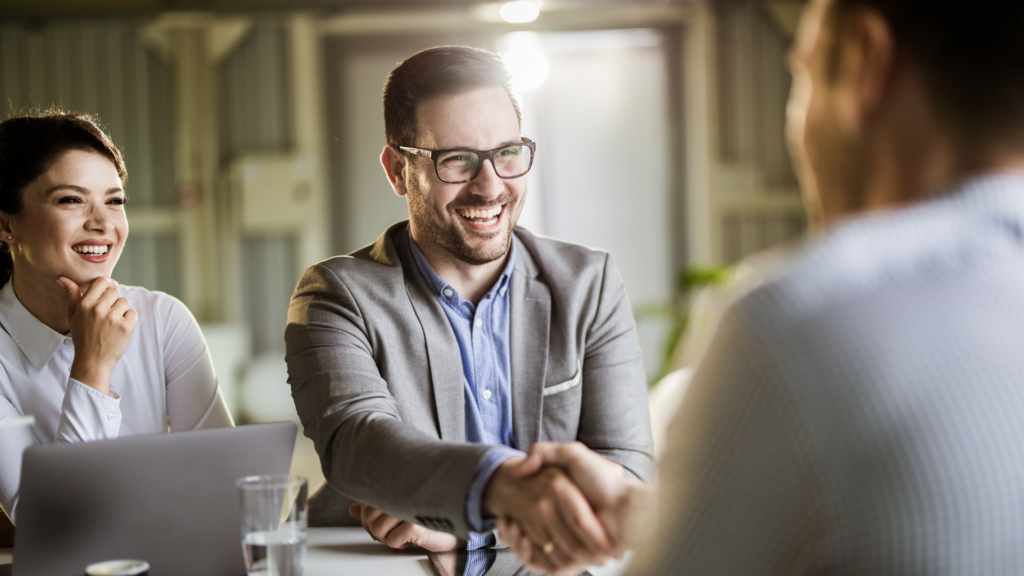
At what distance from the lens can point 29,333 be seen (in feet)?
Answer: 5.09

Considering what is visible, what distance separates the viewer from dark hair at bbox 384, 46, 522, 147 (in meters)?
1.62

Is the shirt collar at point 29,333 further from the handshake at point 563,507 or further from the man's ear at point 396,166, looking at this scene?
the handshake at point 563,507

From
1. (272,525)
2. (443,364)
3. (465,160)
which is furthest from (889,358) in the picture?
(465,160)

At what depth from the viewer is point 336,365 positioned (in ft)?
4.54

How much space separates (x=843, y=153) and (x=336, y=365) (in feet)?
3.18

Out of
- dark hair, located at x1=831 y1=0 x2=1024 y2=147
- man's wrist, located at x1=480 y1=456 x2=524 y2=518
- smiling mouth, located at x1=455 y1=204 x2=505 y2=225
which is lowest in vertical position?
man's wrist, located at x1=480 y1=456 x2=524 y2=518

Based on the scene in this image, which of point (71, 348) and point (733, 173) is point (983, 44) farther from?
point (733, 173)

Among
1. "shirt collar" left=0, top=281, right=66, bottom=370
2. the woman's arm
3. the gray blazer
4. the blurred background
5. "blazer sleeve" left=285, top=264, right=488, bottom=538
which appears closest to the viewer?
"blazer sleeve" left=285, top=264, right=488, bottom=538

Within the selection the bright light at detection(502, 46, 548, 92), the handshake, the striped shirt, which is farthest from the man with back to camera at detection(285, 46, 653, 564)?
the bright light at detection(502, 46, 548, 92)

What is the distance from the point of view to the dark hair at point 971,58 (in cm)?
57

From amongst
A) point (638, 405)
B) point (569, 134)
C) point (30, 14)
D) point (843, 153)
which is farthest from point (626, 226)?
point (843, 153)

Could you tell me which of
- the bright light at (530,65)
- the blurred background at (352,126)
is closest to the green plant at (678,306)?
the blurred background at (352,126)

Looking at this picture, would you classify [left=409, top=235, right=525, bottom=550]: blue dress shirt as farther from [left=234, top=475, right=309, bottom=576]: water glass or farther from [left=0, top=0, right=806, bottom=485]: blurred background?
[left=0, top=0, right=806, bottom=485]: blurred background

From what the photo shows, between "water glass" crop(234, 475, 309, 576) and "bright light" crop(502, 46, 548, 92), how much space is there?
459cm
